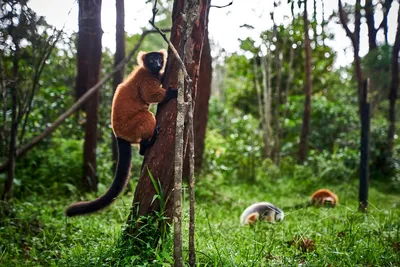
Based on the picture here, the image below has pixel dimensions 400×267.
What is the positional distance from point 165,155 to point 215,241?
40.7 inches

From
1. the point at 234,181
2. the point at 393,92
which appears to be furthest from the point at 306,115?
the point at 234,181

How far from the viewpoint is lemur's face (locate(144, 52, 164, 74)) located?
3785 millimetres

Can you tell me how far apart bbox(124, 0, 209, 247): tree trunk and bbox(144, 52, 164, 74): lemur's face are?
1.72 ft

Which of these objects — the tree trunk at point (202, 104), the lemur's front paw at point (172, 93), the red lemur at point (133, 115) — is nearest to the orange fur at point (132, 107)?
the red lemur at point (133, 115)

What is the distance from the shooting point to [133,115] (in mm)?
3809

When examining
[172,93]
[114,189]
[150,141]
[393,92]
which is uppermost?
[393,92]

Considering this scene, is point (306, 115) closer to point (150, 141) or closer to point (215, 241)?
point (215, 241)

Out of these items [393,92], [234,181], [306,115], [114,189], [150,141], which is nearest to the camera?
[150,141]

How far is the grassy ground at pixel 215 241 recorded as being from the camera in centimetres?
316

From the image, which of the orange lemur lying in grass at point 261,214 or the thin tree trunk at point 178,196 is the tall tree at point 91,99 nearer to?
the orange lemur lying in grass at point 261,214

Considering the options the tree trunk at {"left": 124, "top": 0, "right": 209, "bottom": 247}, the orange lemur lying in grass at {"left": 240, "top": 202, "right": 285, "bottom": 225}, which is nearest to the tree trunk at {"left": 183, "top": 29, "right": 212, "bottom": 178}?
the orange lemur lying in grass at {"left": 240, "top": 202, "right": 285, "bottom": 225}

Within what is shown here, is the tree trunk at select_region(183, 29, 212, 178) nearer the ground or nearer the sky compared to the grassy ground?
nearer the sky

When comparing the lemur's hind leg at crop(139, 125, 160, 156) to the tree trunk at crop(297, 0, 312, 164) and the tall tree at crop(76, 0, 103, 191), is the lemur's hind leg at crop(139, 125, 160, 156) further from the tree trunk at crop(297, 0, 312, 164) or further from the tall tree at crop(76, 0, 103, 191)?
the tree trunk at crop(297, 0, 312, 164)

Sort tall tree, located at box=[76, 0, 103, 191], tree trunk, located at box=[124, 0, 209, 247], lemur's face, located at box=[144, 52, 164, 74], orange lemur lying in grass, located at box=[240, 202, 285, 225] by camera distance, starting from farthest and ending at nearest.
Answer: tall tree, located at box=[76, 0, 103, 191] → orange lemur lying in grass, located at box=[240, 202, 285, 225] → lemur's face, located at box=[144, 52, 164, 74] → tree trunk, located at box=[124, 0, 209, 247]
